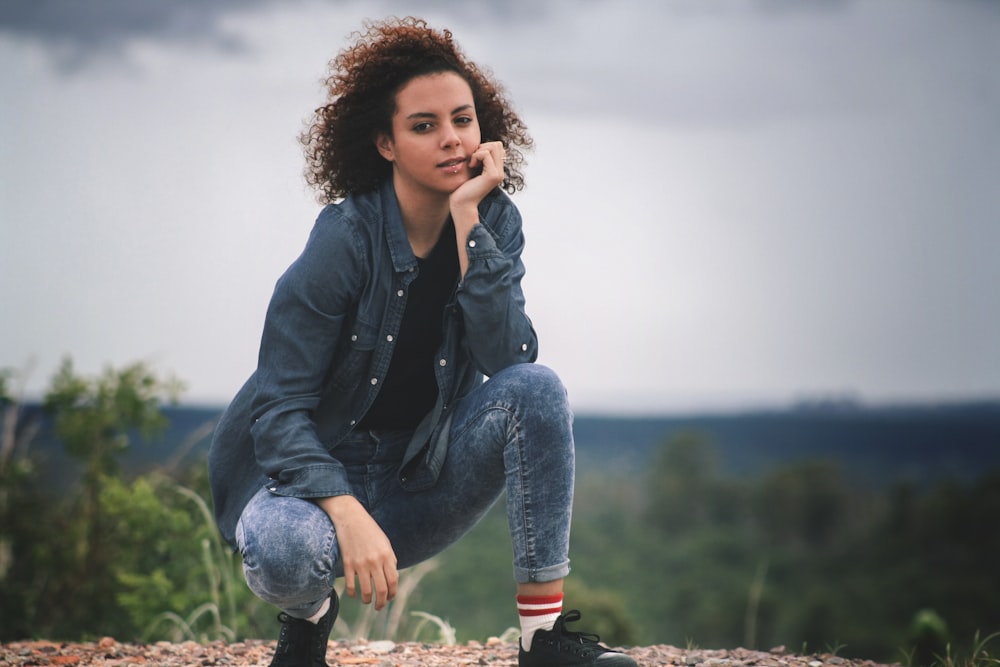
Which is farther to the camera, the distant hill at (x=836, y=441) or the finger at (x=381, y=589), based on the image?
the distant hill at (x=836, y=441)

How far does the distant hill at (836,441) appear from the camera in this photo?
56875mm

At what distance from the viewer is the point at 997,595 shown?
4406 centimetres

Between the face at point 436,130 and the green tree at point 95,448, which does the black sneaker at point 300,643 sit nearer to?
the face at point 436,130

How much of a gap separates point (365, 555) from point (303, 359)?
1.90 ft

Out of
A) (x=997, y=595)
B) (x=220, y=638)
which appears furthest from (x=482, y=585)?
(x=220, y=638)

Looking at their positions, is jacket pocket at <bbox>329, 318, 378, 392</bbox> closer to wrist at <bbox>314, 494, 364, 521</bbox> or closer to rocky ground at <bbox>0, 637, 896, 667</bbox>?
wrist at <bbox>314, 494, 364, 521</bbox>

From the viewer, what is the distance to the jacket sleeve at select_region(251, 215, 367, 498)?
3.03 metres

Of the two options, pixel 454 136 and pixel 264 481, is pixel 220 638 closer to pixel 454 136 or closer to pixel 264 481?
pixel 264 481

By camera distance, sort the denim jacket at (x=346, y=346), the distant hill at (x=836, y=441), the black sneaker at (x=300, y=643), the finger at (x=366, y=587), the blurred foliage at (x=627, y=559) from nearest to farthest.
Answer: the finger at (x=366, y=587) < the denim jacket at (x=346, y=346) < the black sneaker at (x=300, y=643) < the blurred foliage at (x=627, y=559) < the distant hill at (x=836, y=441)

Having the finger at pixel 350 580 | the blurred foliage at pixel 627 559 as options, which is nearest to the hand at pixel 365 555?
the finger at pixel 350 580

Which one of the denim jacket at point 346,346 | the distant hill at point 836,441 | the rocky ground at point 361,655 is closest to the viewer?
the denim jacket at point 346,346

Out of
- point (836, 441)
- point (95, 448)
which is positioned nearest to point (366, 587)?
point (95, 448)

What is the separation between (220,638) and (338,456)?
198 cm

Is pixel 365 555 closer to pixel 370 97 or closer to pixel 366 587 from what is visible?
pixel 366 587
